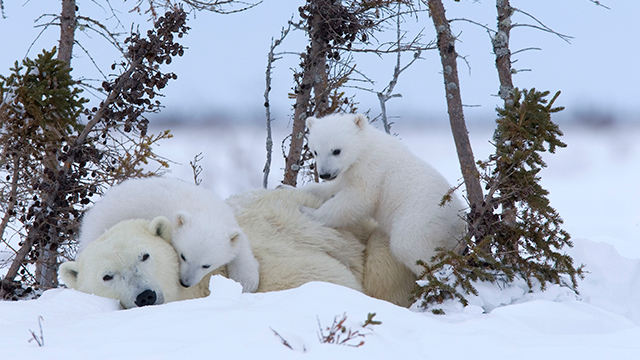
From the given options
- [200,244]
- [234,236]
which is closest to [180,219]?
[200,244]

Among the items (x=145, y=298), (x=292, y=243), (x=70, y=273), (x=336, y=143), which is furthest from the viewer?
(x=336, y=143)

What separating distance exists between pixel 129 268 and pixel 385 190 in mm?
2226

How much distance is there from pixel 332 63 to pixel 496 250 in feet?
11.8

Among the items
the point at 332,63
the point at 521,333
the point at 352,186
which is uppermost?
the point at 332,63

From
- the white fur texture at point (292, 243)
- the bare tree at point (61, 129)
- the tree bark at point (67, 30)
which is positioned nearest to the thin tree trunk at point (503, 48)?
the white fur texture at point (292, 243)

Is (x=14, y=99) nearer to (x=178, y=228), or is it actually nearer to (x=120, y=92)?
(x=120, y=92)

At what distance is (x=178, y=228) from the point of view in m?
Answer: 3.99

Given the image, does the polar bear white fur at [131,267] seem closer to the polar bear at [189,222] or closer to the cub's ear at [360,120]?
the polar bear at [189,222]

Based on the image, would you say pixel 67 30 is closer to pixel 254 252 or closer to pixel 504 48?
pixel 254 252

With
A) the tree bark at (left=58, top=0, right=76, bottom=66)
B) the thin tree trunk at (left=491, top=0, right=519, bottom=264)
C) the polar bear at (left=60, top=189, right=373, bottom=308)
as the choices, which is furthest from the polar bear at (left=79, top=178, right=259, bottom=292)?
the thin tree trunk at (left=491, top=0, right=519, bottom=264)

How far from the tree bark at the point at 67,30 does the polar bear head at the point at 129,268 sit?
3738mm

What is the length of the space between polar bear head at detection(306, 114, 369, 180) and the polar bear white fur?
62.3 inches

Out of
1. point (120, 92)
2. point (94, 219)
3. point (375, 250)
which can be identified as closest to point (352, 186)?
point (375, 250)

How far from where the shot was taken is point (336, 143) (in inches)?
199
